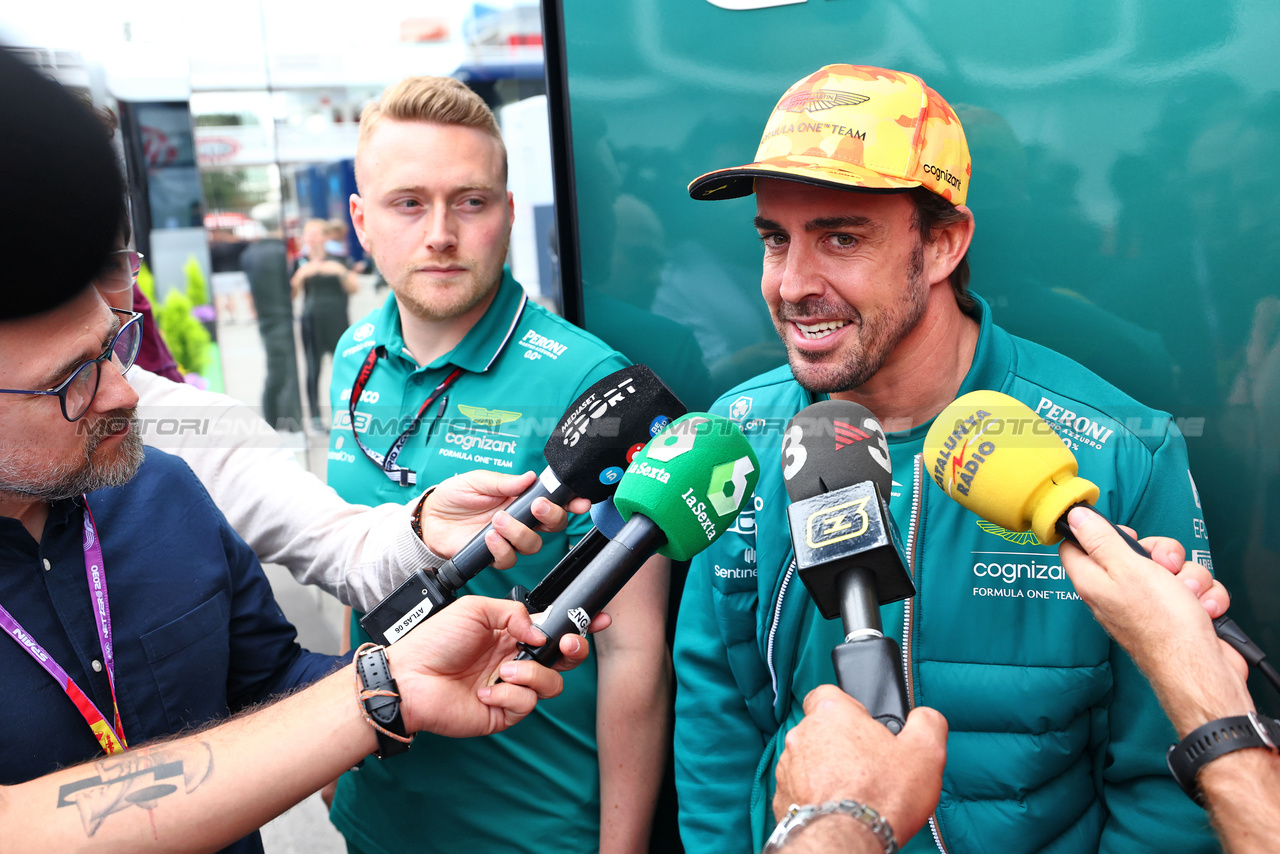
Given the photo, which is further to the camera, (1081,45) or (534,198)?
(534,198)

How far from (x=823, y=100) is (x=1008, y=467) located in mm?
708

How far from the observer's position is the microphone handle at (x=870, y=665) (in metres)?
0.97

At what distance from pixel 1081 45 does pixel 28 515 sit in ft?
6.60

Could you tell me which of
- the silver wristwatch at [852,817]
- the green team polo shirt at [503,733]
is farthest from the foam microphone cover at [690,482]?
the green team polo shirt at [503,733]

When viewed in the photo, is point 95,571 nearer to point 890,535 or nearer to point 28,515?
point 28,515

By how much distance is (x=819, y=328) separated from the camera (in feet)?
4.93

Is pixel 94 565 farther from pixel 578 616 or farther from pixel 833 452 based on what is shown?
pixel 833 452

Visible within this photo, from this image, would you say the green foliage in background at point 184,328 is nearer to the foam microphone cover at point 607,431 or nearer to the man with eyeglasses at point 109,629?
the man with eyeglasses at point 109,629

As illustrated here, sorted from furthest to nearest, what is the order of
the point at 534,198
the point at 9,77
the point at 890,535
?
1. the point at 534,198
2. the point at 9,77
3. the point at 890,535

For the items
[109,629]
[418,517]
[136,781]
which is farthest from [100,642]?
[418,517]

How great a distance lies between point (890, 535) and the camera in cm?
103

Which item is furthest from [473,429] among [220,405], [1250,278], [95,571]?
[1250,278]

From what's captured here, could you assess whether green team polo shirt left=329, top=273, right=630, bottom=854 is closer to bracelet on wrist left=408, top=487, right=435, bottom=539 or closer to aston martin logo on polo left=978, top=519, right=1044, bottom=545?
bracelet on wrist left=408, top=487, right=435, bottom=539

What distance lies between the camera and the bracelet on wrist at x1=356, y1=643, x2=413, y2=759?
134cm
